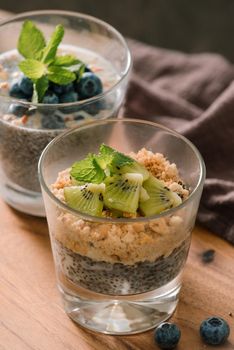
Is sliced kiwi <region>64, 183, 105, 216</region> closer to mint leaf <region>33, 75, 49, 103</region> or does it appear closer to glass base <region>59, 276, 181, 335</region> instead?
glass base <region>59, 276, 181, 335</region>

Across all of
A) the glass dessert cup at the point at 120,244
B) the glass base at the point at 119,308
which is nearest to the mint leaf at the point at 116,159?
the glass dessert cup at the point at 120,244

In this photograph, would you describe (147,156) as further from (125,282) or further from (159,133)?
(125,282)

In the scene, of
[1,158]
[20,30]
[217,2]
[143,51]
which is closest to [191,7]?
[217,2]

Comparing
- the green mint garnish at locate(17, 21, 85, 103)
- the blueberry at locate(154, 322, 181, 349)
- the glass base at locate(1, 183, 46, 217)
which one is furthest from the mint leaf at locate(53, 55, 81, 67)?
the blueberry at locate(154, 322, 181, 349)

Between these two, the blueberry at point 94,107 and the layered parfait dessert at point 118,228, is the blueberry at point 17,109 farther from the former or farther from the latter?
the layered parfait dessert at point 118,228

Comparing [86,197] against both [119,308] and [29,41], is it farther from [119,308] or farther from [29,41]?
[29,41]

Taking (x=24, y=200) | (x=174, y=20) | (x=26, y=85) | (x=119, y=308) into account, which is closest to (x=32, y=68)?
(x=26, y=85)
